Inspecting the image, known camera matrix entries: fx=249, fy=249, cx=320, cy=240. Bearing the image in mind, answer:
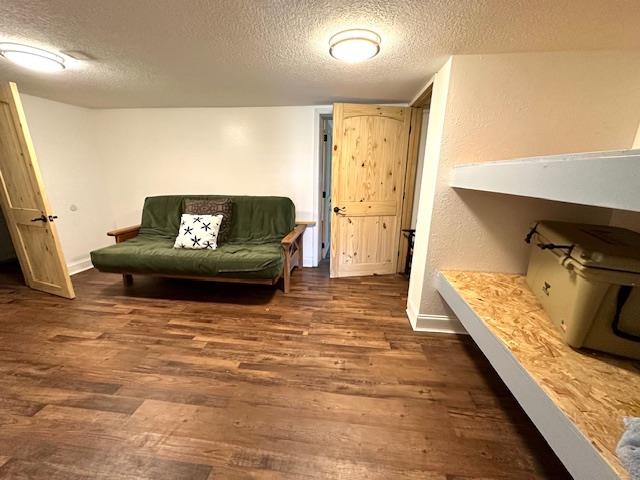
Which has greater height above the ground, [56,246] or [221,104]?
[221,104]

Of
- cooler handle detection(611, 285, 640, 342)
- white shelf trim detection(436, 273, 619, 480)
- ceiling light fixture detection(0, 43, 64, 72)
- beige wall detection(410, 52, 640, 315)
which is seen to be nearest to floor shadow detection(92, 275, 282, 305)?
beige wall detection(410, 52, 640, 315)

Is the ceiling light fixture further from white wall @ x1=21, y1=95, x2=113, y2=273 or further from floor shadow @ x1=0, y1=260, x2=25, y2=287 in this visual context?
floor shadow @ x1=0, y1=260, x2=25, y2=287

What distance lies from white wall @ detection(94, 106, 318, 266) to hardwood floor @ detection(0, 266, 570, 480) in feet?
5.51

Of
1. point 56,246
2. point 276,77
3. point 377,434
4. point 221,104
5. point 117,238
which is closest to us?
point 377,434

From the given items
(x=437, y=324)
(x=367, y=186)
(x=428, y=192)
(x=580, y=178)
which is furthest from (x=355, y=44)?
(x=437, y=324)

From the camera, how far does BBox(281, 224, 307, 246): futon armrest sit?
2.46 metres

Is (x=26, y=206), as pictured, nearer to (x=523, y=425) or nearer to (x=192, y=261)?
(x=192, y=261)

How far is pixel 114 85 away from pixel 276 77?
1579 mm

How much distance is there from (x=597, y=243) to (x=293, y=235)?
218cm

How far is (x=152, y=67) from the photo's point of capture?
188 centimetres

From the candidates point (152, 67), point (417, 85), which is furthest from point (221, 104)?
point (417, 85)

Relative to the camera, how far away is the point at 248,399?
138 centimetres

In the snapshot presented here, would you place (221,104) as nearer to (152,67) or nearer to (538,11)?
(152,67)

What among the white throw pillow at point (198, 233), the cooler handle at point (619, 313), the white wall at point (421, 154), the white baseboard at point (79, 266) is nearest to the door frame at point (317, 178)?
the white wall at point (421, 154)
